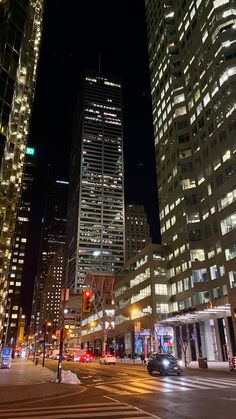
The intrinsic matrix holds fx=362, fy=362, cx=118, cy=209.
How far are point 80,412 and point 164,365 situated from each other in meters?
19.2

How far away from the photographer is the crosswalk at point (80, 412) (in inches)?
448

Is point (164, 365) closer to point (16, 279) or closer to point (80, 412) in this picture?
point (80, 412)

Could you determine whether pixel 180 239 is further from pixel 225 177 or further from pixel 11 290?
pixel 11 290

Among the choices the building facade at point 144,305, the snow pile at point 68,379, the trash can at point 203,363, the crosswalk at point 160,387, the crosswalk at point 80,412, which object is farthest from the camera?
the building facade at point 144,305

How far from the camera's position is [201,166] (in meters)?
71.8

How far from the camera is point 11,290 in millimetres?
159875

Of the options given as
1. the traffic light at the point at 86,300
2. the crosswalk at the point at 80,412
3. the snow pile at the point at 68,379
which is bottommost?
the crosswalk at the point at 80,412

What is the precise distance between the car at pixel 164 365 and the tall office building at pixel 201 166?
22.5m

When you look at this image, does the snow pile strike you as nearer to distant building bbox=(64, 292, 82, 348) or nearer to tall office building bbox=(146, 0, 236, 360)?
tall office building bbox=(146, 0, 236, 360)

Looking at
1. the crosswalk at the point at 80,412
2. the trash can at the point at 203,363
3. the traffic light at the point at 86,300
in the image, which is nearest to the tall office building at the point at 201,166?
the trash can at the point at 203,363

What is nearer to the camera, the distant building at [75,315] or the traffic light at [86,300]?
the traffic light at [86,300]

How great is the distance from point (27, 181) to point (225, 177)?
491 ft

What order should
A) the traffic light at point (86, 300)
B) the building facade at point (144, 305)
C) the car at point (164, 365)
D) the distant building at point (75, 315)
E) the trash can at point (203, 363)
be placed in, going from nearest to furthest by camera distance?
the traffic light at point (86, 300) < the car at point (164, 365) < the trash can at point (203, 363) < the building facade at point (144, 305) < the distant building at point (75, 315)

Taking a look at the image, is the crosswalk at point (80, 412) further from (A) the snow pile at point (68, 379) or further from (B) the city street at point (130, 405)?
(A) the snow pile at point (68, 379)
